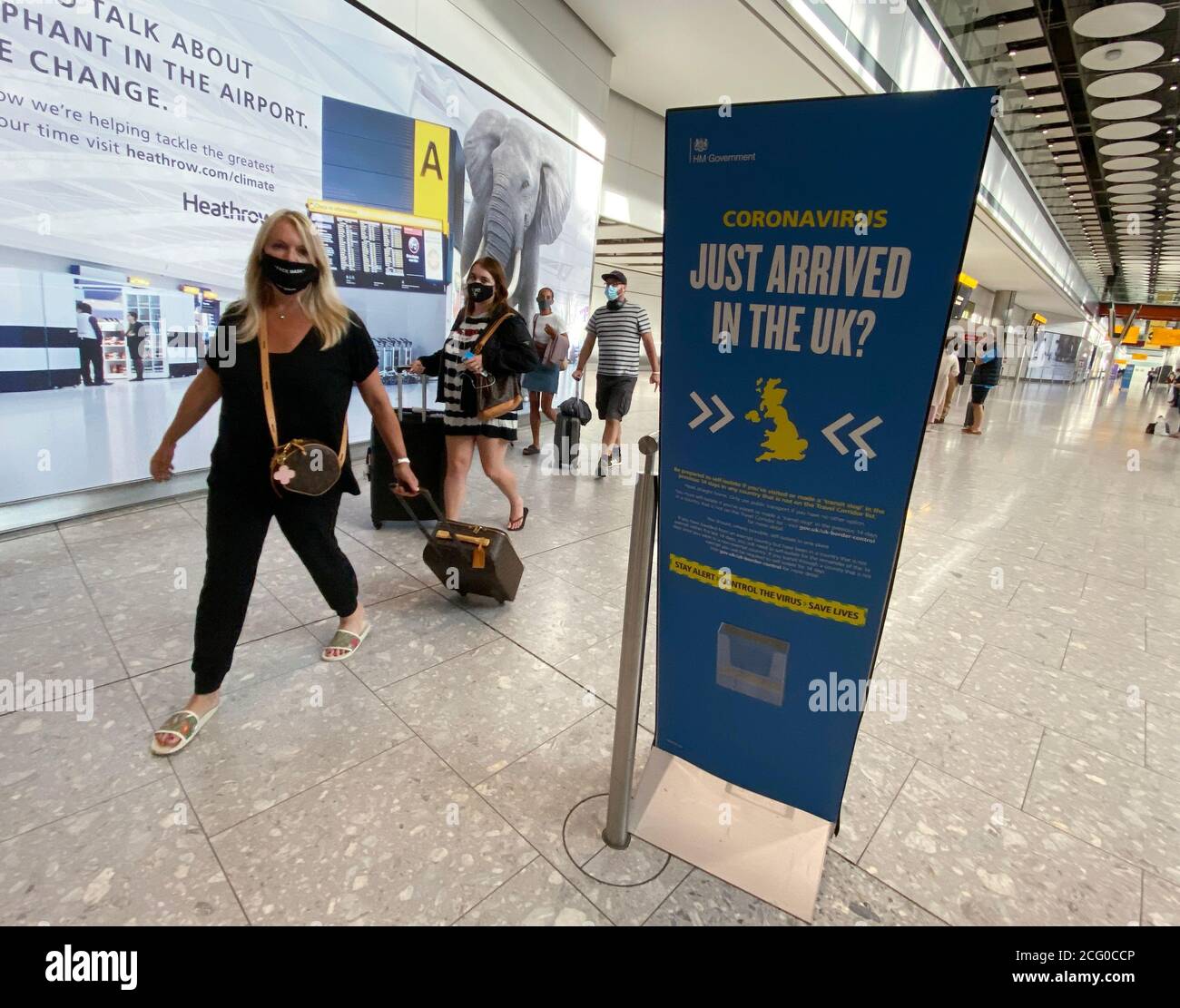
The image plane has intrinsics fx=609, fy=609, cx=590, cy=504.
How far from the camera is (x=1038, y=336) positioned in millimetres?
32000

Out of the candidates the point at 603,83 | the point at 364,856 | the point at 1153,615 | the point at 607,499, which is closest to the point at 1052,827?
the point at 364,856

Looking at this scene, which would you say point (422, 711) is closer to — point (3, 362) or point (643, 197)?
point (3, 362)

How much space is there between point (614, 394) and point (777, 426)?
169 inches

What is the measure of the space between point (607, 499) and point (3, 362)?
3.95m

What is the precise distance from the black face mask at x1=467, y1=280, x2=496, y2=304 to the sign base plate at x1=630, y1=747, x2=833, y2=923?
2.61 m

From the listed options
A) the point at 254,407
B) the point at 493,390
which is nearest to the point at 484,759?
the point at 254,407

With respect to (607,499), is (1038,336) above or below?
above

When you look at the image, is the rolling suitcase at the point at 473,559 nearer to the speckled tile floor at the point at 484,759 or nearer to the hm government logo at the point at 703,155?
the speckled tile floor at the point at 484,759

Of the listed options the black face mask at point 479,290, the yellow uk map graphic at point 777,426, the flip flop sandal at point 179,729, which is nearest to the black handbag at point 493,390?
the black face mask at point 479,290

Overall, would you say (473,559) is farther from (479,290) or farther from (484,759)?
(479,290)

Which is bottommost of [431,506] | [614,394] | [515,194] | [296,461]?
[431,506]

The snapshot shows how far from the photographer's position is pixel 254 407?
2047 mm

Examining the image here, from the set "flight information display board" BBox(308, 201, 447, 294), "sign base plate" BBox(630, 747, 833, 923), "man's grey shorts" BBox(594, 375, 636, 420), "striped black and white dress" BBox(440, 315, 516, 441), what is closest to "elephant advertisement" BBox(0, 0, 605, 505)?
"flight information display board" BBox(308, 201, 447, 294)
